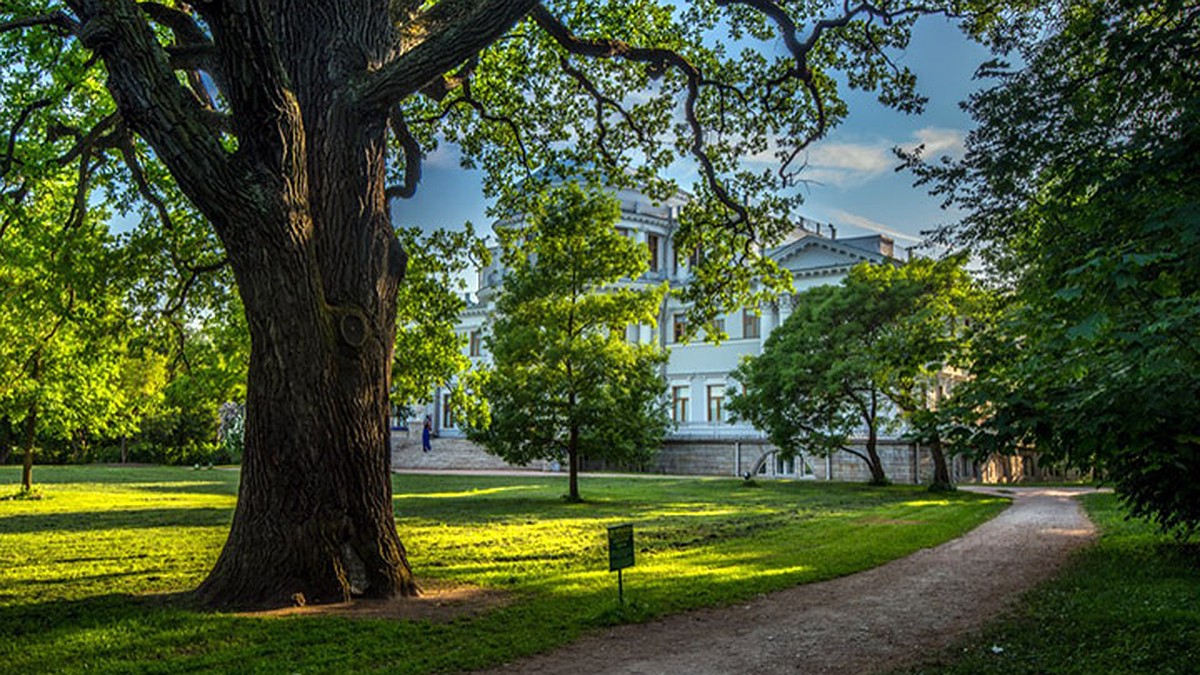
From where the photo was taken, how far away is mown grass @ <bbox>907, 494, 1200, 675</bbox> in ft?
21.2

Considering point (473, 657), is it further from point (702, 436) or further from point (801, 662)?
point (702, 436)

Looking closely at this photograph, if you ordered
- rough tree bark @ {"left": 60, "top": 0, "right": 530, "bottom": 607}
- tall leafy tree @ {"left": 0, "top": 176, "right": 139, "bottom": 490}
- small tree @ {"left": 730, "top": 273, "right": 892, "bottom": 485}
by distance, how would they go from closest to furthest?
1. rough tree bark @ {"left": 60, "top": 0, "right": 530, "bottom": 607}
2. tall leafy tree @ {"left": 0, "top": 176, "right": 139, "bottom": 490}
3. small tree @ {"left": 730, "top": 273, "right": 892, "bottom": 485}

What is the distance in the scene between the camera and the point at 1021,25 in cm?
1253

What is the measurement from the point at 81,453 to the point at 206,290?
43.9m

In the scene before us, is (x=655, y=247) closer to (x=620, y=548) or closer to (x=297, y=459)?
(x=297, y=459)

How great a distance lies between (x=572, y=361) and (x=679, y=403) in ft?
102

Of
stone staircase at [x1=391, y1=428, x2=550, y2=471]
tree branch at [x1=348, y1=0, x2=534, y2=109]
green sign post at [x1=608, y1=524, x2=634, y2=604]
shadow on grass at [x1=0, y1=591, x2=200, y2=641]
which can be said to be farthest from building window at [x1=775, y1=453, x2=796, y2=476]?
shadow on grass at [x1=0, y1=591, x2=200, y2=641]

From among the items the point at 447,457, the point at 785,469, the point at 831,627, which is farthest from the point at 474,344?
the point at 831,627

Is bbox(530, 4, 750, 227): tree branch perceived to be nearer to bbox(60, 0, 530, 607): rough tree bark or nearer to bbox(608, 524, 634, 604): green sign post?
bbox(60, 0, 530, 607): rough tree bark

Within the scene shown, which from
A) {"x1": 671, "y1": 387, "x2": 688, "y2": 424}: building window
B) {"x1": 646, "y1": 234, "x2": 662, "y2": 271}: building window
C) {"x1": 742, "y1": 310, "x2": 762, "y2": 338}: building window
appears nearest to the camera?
{"x1": 742, "y1": 310, "x2": 762, "y2": 338}: building window

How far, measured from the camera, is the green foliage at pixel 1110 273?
620cm

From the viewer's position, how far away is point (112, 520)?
17719mm

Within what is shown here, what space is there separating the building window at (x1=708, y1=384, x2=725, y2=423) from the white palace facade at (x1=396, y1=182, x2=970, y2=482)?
60 mm

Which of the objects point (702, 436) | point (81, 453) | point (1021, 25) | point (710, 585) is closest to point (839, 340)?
point (702, 436)
